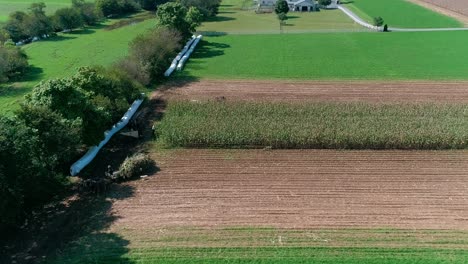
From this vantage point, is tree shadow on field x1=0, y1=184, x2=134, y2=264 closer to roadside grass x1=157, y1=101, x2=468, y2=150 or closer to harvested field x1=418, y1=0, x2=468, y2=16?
roadside grass x1=157, y1=101, x2=468, y2=150

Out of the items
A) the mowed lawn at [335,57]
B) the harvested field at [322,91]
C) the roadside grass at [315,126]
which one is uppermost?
the mowed lawn at [335,57]

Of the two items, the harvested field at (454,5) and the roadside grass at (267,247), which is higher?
the harvested field at (454,5)

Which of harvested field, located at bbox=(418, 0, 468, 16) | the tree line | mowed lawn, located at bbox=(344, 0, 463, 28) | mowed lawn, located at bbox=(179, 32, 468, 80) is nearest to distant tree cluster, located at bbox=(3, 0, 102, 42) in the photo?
mowed lawn, located at bbox=(179, 32, 468, 80)

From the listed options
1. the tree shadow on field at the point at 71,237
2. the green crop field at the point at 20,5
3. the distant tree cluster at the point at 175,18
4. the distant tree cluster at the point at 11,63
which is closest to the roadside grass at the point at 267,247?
the tree shadow on field at the point at 71,237

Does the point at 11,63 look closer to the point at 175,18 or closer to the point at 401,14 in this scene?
the point at 175,18

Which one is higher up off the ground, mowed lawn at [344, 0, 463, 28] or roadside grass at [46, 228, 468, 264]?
mowed lawn at [344, 0, 463, 28]

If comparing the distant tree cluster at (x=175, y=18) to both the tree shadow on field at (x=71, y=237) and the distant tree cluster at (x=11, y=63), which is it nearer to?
the distant tree cluster at (x=11, y=63)
